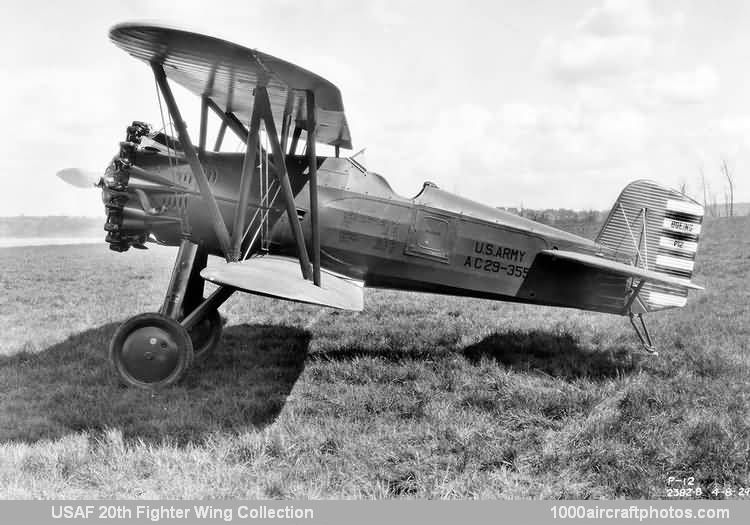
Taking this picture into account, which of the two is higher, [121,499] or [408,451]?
[408,451]

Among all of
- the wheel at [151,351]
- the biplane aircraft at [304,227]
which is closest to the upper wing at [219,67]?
the biplane aircraft at [304,227]

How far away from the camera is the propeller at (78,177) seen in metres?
7.09

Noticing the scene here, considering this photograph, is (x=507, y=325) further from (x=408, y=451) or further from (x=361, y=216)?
(x=408, y=451)

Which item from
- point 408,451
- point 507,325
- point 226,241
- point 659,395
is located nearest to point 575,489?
point 408,451

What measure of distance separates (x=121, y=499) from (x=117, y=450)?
647 mm

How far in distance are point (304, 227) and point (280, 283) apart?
188cm

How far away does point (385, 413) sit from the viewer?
4.67 metres

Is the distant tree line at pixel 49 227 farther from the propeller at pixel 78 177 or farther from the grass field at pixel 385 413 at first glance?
the grass field at pixel 385 413

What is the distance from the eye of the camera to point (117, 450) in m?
3.78

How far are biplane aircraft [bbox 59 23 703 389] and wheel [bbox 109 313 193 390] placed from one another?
0.04 ft

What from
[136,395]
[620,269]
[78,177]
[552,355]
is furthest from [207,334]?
[620,269]

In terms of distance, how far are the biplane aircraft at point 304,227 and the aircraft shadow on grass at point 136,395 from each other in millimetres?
323

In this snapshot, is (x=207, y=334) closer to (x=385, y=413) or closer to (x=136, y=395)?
(x=136, y=395)

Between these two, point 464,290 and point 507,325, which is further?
point 507,325
